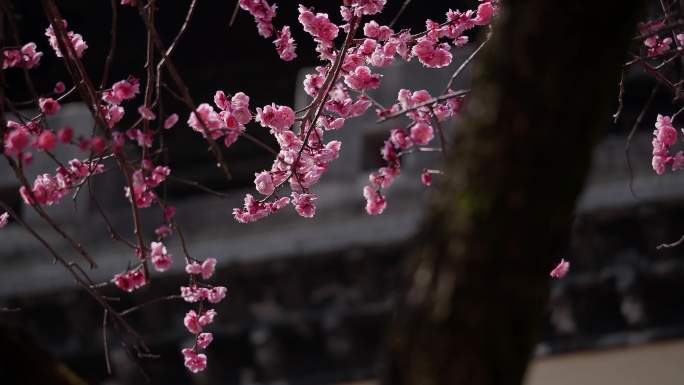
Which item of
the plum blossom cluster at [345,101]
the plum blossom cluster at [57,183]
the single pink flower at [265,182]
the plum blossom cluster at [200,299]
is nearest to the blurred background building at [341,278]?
the plum blossom cluster at [345,101]

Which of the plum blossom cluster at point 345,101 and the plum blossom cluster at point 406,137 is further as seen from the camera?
the plum blossom cluster at point 345,101

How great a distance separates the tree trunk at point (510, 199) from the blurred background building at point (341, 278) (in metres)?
4.53

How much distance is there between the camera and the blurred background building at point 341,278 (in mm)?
7676

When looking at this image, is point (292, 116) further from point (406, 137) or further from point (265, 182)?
point (406, 137)

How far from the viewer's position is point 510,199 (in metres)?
2.32

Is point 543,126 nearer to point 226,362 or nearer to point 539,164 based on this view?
point 539,164

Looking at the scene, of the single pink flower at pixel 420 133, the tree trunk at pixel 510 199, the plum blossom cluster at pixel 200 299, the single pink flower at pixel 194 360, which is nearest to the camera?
the tree trunk at pixel 510 199

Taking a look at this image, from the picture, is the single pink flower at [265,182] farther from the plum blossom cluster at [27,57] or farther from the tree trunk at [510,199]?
the tree trunk at [510,199]

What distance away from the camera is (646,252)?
7816 millimetres

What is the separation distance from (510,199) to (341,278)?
6.21 metres

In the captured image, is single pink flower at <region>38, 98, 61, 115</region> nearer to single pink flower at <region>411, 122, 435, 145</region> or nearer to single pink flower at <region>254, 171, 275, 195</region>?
single pink flower at <region>254, 171, 275, 195</region>

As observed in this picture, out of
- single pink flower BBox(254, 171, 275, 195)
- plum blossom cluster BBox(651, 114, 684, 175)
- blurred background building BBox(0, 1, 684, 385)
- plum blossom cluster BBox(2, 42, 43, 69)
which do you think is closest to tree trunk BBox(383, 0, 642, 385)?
single pink flower BBox(254, 171, 275, 195)

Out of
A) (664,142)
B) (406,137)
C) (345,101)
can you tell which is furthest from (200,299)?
(664,142)

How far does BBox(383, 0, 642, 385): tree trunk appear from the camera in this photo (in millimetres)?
2277
